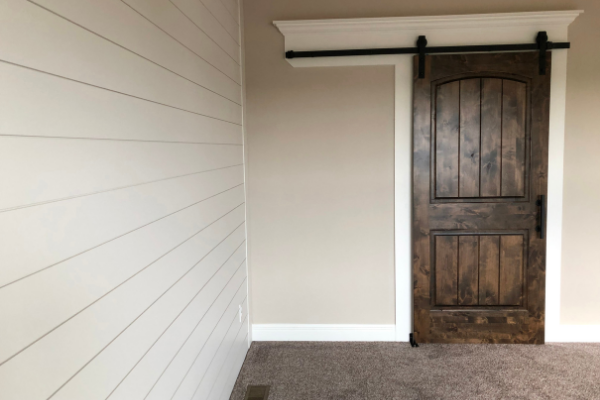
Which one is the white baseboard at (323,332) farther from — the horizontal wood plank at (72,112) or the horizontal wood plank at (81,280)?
the horizontal wood plank at (72,112)

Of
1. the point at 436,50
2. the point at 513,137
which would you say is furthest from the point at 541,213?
the point at 436,50

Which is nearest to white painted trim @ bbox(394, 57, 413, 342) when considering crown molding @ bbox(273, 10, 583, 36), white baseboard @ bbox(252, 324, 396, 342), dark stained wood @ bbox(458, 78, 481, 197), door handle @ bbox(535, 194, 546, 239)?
white baseboard @ bbox(252, 324, 396, 342)

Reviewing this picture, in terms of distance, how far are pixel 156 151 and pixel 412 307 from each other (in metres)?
2.40

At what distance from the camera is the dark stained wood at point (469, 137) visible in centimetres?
312

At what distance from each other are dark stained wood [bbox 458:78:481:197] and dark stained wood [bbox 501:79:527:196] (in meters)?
0.18

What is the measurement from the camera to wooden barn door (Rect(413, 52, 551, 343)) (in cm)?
311

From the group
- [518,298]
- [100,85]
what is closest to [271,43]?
[100,85]

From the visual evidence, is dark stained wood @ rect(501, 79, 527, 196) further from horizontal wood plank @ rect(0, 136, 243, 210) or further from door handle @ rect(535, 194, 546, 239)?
horizontal wood plank @ rect(0, 136, 243, 210)

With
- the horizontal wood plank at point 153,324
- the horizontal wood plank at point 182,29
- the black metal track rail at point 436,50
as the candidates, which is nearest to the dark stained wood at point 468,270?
the black metal track rail at point 436,50

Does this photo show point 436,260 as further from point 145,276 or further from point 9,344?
point 9,344

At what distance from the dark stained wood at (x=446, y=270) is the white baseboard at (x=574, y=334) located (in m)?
0.76

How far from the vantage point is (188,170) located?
6.31ft

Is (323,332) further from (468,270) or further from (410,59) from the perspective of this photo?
(410,59)

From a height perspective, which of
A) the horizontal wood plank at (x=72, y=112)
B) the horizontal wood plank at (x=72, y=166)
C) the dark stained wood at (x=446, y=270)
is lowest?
the dark stained wood at (x=446, y=270)
